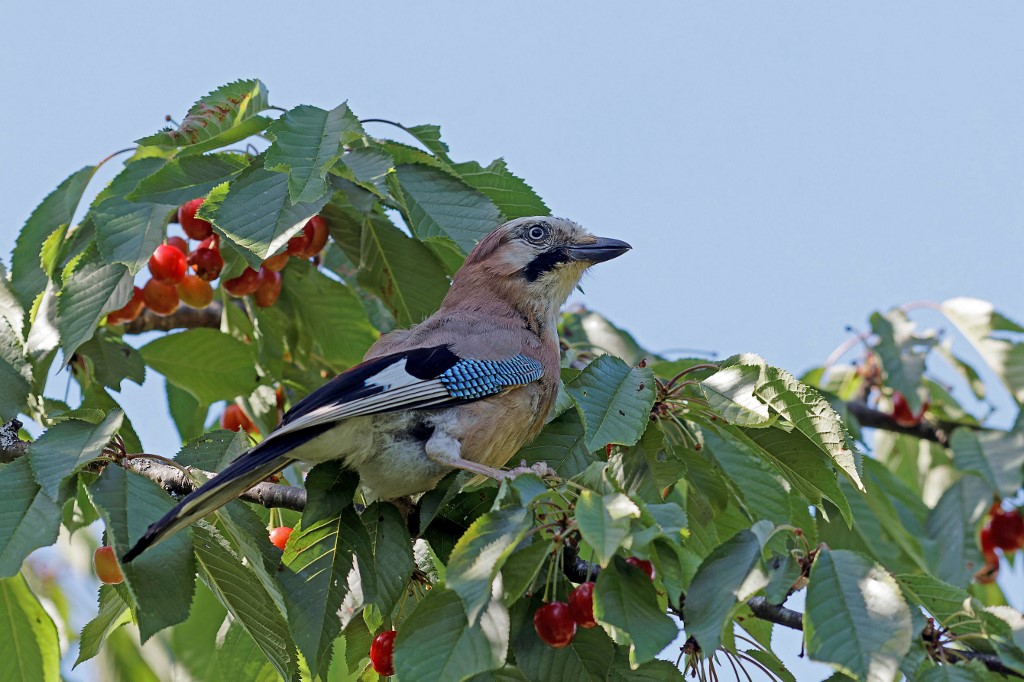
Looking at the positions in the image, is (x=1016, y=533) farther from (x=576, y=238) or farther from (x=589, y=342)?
(x=576, y=238)

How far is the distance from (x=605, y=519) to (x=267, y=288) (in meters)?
2.87

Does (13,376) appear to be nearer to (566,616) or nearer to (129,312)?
(129,312)

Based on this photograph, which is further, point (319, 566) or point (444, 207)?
point (444, 207)

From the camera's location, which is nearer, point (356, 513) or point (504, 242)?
point (356, 513)

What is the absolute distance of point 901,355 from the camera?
657cm

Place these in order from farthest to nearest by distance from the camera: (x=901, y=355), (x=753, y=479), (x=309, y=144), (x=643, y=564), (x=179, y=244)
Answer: (x=901, y=355) < (x=179, y=244) < (x=309, y=144) < (x=753, y=479) < (x=643, y=564)

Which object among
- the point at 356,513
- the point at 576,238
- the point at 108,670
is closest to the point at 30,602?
the point at 108,670

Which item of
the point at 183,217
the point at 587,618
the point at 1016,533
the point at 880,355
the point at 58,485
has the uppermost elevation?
the point at 183,217

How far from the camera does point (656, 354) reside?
584 centimetres

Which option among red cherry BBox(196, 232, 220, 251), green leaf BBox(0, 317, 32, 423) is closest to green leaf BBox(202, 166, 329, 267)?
green leaf BBox(0, 317, 32, 423)

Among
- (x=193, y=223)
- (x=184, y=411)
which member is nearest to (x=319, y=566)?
(x=193, y=223)

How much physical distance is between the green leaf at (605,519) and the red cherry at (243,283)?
2.58m

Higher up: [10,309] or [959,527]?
[10,309]

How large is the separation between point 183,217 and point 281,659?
2.32 meters
